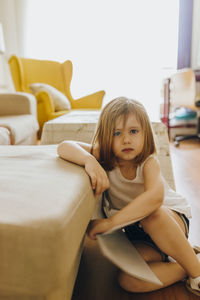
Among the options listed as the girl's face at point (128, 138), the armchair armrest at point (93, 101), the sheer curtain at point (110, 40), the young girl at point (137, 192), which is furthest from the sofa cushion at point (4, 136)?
the sheer curtain at point (110, 40)

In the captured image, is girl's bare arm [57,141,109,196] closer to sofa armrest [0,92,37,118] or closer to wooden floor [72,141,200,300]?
wooden floor [72,141,200,300]

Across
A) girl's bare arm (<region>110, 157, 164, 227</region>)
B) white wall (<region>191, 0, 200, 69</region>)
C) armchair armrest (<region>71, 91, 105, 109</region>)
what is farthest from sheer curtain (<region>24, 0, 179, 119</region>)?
girl's bare arm (<region>110, 157, 164, 227</region>)

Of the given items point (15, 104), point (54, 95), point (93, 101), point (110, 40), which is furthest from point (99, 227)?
point (110, 40)

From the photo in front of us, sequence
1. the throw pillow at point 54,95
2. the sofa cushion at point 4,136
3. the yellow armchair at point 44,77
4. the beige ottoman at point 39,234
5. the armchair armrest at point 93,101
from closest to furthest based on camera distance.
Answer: the beige ottoman at point 39,234, the sofa cushion at point 4,136, the throw pillow at point 54,95, the yellow armchair at point 44,77, the armchair armrest at point 93,101

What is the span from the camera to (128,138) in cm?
75

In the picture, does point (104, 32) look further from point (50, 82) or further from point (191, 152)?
point (191, 152)

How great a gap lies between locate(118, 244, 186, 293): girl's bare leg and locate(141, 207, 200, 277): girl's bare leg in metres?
0.06

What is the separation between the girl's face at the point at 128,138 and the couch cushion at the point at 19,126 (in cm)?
91

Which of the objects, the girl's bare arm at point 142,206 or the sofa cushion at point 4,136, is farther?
the sofa cushion at point 4,136

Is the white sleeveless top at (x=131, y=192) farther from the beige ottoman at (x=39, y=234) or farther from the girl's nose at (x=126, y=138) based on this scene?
the beige ottoman at (x=39, y=234)

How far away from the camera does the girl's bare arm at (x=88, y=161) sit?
2.24 ft

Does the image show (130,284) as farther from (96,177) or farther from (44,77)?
(44,77)

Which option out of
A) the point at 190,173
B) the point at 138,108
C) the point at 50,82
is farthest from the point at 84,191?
the point at 50,82

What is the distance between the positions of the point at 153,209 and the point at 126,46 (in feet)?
10.8
